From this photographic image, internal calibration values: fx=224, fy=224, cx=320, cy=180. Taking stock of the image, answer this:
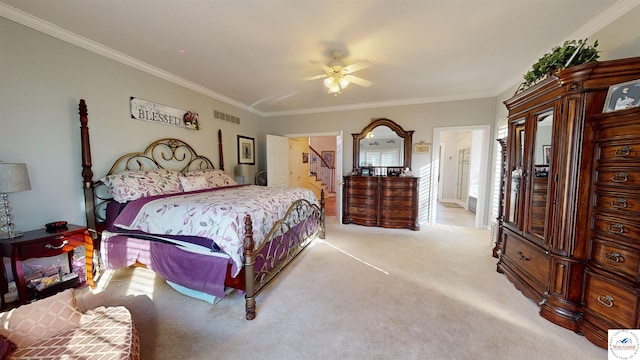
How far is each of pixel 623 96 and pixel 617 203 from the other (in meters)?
0.76

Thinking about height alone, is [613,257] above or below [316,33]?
below

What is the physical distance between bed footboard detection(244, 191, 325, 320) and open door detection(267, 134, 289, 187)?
190 centimetres

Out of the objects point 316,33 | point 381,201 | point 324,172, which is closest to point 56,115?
point 316,33

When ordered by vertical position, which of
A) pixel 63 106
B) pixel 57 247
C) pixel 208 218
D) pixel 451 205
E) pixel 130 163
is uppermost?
pixel 63 106

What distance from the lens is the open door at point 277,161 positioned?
524 centimetres

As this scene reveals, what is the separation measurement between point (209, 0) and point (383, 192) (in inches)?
158

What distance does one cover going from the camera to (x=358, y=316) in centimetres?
198

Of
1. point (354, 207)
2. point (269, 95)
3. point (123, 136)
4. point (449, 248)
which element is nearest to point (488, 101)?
point (449, 248)

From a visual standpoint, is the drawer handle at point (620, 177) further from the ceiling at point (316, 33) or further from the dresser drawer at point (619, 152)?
the ceiling at point (316, 33)

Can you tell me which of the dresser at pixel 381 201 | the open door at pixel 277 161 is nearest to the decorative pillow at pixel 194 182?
the open door at pixel 277 161

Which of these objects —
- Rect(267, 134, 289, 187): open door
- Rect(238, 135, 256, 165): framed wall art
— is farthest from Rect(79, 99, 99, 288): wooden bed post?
Rect(267, 134, 289, 187): open door

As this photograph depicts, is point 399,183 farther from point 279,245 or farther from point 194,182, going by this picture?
point 194,182

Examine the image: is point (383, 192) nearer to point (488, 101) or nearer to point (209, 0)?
point (488, 101)

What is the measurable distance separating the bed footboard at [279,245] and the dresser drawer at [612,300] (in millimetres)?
2680
